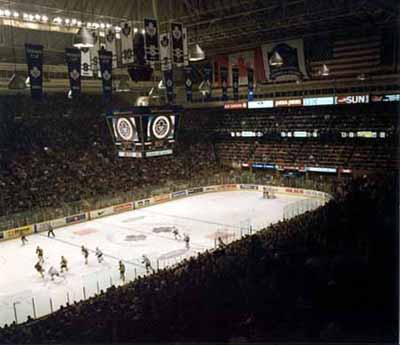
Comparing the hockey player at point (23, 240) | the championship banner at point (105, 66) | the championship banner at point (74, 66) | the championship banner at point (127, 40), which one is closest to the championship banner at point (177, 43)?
the championship banner at point (127, 40)

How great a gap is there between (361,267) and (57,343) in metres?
5.40

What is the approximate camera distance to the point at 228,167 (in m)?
42.9

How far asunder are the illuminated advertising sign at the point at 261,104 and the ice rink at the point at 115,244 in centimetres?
1133

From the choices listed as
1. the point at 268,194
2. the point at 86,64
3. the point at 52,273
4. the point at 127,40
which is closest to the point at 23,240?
the point at 52,273

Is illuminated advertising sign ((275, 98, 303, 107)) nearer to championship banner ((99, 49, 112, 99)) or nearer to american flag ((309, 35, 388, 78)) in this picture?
american flag ((309, 35, 388, 78))

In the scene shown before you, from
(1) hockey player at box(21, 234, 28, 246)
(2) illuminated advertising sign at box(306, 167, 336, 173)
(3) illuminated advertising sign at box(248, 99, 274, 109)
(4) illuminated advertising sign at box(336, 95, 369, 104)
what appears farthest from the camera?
(3) illuminated advertising sign at box(248, 99, 274, 109)

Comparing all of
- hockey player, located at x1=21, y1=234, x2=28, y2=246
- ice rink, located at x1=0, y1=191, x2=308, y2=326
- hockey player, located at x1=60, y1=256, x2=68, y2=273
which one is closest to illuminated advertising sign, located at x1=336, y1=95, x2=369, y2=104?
ice rink, located at x1=0, y1=191, x2=308, y2=326

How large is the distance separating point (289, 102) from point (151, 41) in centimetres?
2474

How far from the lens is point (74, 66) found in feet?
59.6

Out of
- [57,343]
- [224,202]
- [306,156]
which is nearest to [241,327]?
[57,343]

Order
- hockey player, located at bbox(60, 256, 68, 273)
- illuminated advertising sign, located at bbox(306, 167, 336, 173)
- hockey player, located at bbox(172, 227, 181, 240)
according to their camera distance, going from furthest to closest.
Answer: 1. illuminated advertising sign, located at bbox(306, 167, 336, 173)
2. hockey player, located at bbox(172, 227, 181, 240)
3. hockey player, located at bbox(60, 256, 68, 273)

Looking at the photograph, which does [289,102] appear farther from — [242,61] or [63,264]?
[63,264]

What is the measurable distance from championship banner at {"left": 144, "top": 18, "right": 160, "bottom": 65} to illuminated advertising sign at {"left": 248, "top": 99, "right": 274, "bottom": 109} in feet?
81.7

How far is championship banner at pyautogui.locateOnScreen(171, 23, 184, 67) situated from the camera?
60.0ft
